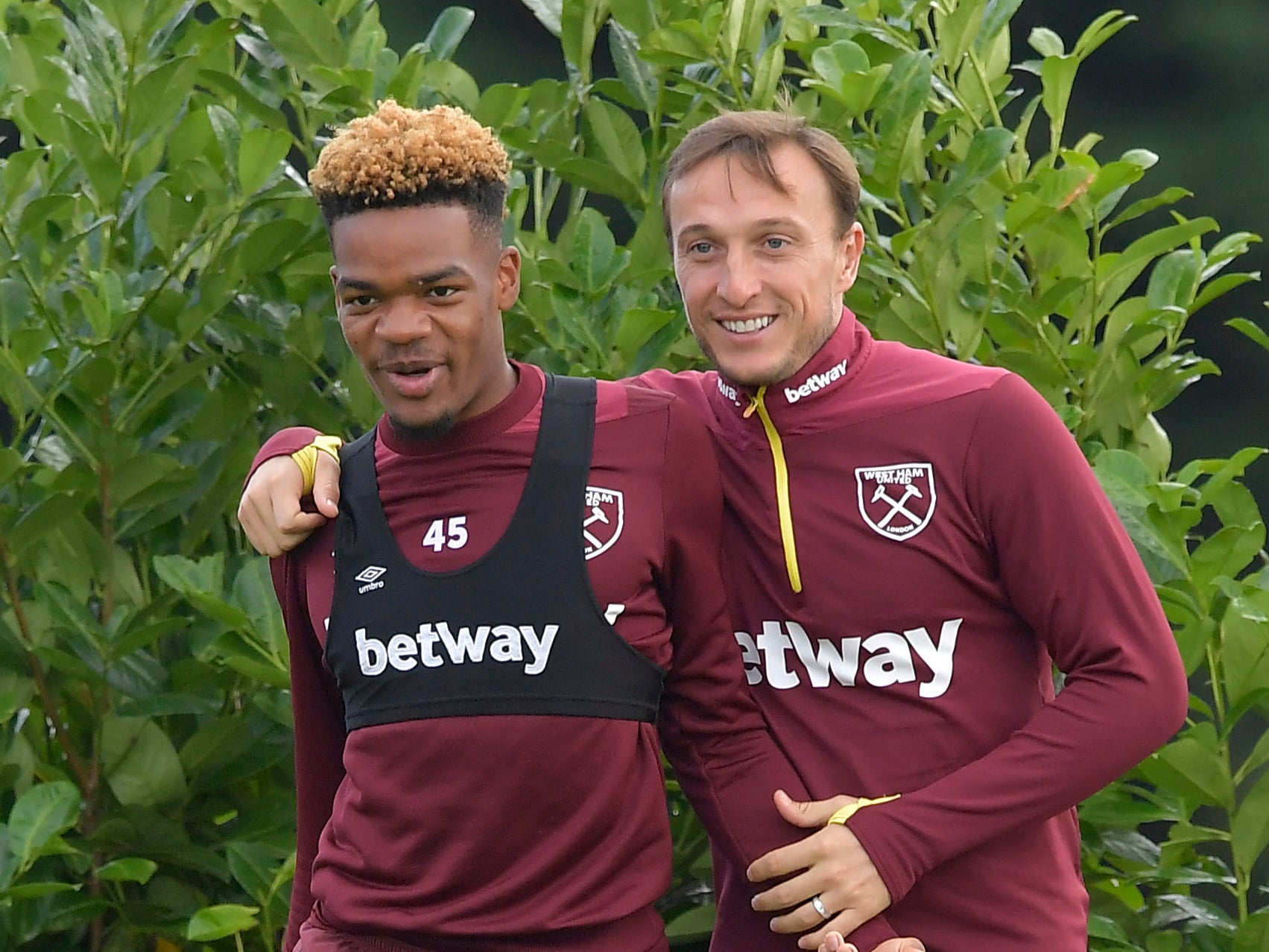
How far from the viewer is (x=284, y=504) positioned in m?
1.66

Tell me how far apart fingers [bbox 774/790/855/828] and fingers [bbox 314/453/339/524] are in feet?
1.49

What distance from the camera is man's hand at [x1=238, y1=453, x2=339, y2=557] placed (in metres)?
1.64

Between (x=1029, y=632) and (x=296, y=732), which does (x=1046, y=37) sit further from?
(x=296, y=732)

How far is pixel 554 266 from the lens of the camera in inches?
78.3

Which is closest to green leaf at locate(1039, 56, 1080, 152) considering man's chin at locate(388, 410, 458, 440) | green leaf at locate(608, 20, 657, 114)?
green leaf at locate(608, 20, 657, 114)

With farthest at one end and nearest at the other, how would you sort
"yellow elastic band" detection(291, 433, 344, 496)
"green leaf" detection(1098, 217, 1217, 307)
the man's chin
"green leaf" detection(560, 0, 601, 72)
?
"green leaf" detection(560, 0, 601, 72)
"green leaf" detection(1098, 217, 1217, 307)
"yellow elastic band" detection(291, 433, 344, 496)
the man's chin

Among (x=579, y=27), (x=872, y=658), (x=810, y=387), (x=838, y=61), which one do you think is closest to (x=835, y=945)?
(x=872, y=658)

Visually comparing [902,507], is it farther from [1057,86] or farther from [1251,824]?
[1057,86]

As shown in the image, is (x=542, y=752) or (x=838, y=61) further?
(x=838, y=61)

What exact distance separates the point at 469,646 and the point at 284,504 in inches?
9.5

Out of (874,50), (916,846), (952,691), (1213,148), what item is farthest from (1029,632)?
(1213,148)


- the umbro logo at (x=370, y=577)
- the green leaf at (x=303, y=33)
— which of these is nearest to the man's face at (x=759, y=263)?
the umbro logo at (x=370, y=577)

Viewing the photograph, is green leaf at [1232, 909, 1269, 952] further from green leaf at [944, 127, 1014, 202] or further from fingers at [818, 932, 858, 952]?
green leaf at [944, 127, 1014, 202]

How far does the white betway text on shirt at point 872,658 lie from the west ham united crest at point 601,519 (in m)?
0.17
